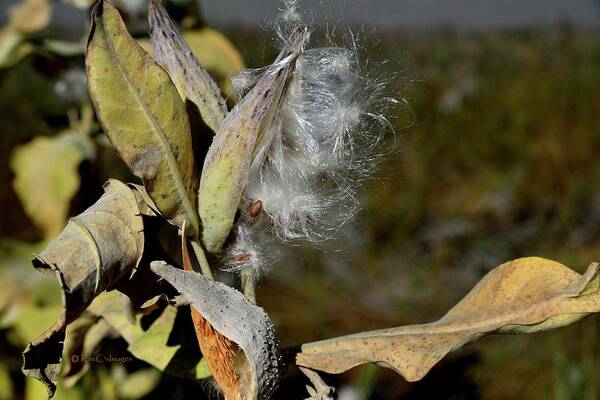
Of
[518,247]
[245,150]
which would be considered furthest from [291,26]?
[518,247]

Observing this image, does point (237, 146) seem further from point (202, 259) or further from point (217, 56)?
point (217, 56)

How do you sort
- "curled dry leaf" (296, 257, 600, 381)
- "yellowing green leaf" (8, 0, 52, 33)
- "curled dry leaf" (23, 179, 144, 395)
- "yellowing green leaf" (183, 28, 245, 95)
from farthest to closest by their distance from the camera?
"yellowing green leaf" (8, 0, 52, 33), "yellowing green leaf" (183, 28, 245, 95), "curled dry leaf" (296, 257, 600, 381), "curled dry leaf" (23, 179, 144, 395)

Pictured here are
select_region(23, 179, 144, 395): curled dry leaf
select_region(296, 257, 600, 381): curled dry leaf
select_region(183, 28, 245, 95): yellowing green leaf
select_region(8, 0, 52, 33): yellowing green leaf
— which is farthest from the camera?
select_region(8, 0, 52, 33): yellowing green leaf

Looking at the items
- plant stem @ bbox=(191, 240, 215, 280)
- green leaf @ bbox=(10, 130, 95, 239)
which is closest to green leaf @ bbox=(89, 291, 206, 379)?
plant stem @ bbox=(191, 240, 215, 280)

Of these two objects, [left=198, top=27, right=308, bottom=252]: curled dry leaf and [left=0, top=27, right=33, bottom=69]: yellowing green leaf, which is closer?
[left=198, top=27, right=308, bottom=252]: curled dry leaf

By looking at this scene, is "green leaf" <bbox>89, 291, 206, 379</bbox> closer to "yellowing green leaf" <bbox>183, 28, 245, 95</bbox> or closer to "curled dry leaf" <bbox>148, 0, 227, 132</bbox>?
"curled dry leaf" <bbox>148, 0, 227, 132</bbox>
